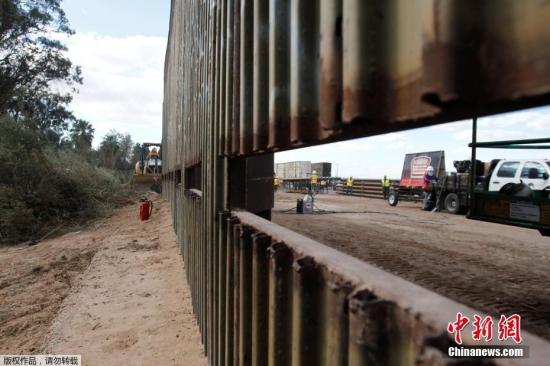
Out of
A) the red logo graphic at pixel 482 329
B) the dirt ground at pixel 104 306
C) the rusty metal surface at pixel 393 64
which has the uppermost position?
the rusty metal surface at pixel 393 64

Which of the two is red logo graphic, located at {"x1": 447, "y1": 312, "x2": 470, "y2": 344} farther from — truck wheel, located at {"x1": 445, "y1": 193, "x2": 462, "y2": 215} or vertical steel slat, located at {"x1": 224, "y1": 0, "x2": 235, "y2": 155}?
truck wheel, located at {"x1": 445, "y1": 193, "x2": 462, "y2": 215}

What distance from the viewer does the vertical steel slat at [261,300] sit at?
1903mm

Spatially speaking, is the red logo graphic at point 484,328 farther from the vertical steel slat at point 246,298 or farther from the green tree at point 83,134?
the green tree at point 83,134

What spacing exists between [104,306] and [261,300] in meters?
4.82

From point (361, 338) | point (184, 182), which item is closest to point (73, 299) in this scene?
point (184, 182)

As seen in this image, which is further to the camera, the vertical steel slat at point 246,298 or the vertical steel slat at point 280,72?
the vertical steel slat at point 246,298

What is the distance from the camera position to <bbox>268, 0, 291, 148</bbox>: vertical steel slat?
5.15ft


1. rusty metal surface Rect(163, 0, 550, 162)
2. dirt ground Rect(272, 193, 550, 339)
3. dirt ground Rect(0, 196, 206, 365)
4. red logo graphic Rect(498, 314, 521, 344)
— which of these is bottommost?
dirt ground Rect(0, 196, 206, 365)

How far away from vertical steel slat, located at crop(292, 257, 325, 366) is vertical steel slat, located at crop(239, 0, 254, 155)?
88cm

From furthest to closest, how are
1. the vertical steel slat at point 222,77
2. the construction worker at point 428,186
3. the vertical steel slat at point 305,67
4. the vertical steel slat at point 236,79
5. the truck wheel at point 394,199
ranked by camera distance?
the truck wheel at point 394,199 → the construction worker at point 428,186 → the vertical steel slat at point 222,77 → the vertical steel slat at point 236,79 → the vertical steel slat at point 305,67

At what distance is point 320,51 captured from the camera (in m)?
1.23

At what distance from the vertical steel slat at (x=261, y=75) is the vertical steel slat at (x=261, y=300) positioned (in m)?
0.49

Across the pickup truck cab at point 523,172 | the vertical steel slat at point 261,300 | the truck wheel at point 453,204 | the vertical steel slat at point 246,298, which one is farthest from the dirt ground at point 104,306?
the truck wheel at point 453,204

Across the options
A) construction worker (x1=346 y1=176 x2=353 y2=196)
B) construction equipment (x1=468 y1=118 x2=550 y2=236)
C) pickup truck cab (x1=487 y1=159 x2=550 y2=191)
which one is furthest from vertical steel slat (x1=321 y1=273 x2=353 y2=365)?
construction worker (x1=346 y1=176 x2=353 y2=196)
